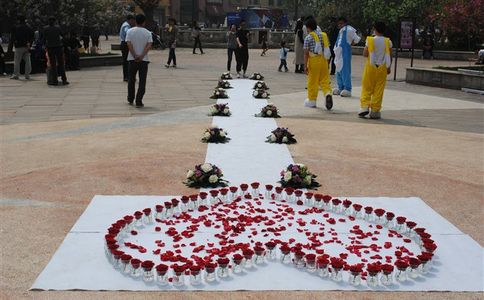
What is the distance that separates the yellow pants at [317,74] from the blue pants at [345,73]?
89.7 inches

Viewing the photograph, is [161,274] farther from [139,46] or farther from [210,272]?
[139,46]

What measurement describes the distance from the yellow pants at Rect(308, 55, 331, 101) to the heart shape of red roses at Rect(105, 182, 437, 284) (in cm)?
670

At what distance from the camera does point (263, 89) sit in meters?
15.7

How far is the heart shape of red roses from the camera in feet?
16.0

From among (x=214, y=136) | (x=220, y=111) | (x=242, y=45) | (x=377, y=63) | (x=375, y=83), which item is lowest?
(x=214, y=136)

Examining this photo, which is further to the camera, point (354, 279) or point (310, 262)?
point (310, 262)

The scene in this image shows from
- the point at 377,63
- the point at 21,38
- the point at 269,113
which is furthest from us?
the point at 21,38

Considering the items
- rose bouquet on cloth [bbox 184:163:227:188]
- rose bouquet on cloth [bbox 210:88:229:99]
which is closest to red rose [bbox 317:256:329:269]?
rose bouquet on cloth [bbox 184:163:227:188]

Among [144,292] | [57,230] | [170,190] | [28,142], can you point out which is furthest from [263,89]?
[144,292]

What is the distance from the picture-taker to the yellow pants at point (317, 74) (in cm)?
1339

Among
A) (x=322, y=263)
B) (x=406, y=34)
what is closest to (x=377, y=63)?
(x=322, y=263)

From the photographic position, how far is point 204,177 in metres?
7.24

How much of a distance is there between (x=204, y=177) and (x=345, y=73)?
948 centimetres

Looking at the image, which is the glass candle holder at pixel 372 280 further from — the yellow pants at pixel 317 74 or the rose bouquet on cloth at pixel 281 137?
the yellow pants at pixel 317 74
